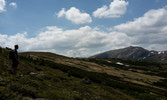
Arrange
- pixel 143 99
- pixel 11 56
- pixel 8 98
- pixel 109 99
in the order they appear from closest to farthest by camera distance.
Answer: pixel 8 98
pixel 11 56
pixel 109 99
pixel 143 99

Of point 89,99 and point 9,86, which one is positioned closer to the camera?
point 9,86

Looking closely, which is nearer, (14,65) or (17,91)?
(17,91)

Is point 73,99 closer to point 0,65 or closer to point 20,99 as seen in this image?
point 20,99

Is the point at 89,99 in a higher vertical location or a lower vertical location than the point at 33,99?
lower

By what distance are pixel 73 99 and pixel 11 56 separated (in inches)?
396

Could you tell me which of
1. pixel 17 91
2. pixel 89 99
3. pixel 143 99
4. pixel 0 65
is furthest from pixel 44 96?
pixel 143 99

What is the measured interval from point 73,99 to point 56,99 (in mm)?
2336

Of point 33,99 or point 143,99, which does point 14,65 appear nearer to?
point 33,99

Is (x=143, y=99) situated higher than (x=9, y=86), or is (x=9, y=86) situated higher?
(x=9, y=86)

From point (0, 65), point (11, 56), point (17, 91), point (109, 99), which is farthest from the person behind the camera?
point (109, 99)

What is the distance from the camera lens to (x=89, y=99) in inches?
719

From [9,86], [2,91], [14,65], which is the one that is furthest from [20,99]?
[14,65]

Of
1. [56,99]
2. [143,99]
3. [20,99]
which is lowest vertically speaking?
[143,99]

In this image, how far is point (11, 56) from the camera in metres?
17.7
